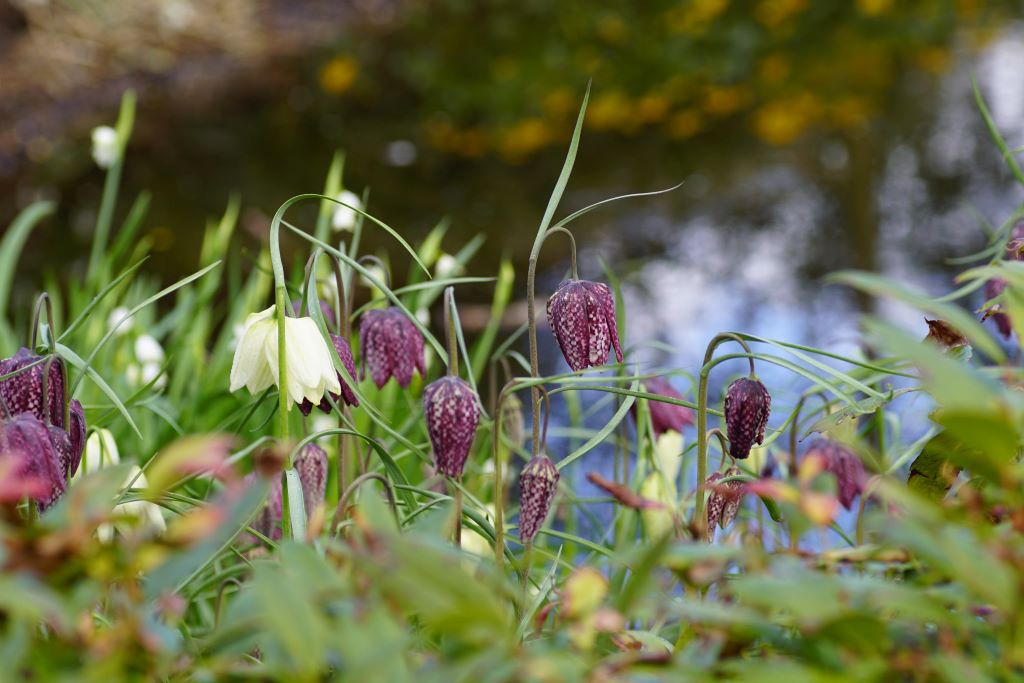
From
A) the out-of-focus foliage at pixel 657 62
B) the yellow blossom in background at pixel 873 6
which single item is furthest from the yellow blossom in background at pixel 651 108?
the yellow blossom in background at pixel 873 6

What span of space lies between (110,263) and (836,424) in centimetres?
126

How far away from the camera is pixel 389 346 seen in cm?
108

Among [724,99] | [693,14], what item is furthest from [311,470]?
[693,14]

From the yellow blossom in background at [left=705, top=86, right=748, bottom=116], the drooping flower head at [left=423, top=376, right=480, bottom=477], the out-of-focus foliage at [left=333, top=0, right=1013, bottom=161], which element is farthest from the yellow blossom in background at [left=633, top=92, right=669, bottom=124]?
the drooping flower head at [left=423, top=376, right=480, bottom=477]

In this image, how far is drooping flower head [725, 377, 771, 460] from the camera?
3.05 feet

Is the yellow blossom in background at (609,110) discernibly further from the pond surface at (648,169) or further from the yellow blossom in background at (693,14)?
the yellow blossom in background at (693,14)

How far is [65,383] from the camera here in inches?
36.5

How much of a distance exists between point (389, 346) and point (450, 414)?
0.21m

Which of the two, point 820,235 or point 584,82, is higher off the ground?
point 584,82

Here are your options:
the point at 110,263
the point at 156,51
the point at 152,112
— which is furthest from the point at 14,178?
the point at 110,263

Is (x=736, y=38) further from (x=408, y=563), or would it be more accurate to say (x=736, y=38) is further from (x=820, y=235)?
(x=408, y=563)

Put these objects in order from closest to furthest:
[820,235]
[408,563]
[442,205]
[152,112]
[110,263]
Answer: [408,563], [110,263], [820,235], [442,205], [152,112]

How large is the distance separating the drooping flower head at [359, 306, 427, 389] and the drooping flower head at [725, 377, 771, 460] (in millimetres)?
315

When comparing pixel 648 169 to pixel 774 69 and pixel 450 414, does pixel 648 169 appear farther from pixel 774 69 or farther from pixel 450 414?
pixel 450 414
